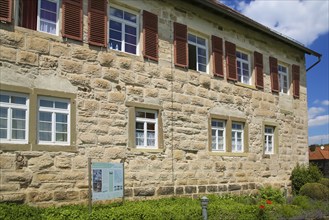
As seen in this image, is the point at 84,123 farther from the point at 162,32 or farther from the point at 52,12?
the point at 162,32

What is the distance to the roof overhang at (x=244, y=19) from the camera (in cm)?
1420

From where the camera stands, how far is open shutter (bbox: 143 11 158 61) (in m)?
12.4

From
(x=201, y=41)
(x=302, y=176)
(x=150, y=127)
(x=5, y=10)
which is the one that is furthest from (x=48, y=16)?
(x=302, y=176)

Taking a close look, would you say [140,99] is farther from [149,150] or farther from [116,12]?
[116,12]

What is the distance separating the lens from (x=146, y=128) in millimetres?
12227

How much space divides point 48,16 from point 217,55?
632 centimetres

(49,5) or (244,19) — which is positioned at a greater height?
(244,19)

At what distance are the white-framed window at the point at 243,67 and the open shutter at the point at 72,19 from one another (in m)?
7.17

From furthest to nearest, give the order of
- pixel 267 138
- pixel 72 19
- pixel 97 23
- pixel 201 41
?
pixel 267 138 < pixel 201 41 < pixel 97 23 < pixel 72 19

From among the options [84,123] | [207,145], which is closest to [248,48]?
[207,145]

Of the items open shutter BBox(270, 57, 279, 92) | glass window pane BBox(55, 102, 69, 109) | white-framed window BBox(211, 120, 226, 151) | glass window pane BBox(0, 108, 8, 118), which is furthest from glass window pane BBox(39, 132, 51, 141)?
open shutter BBox(270, 57, 279, 92)

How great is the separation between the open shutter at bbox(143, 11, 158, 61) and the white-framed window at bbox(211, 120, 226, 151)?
344cm

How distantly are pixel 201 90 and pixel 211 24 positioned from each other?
98.9 inches

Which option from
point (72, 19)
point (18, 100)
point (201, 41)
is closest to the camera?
point (18, 100)
